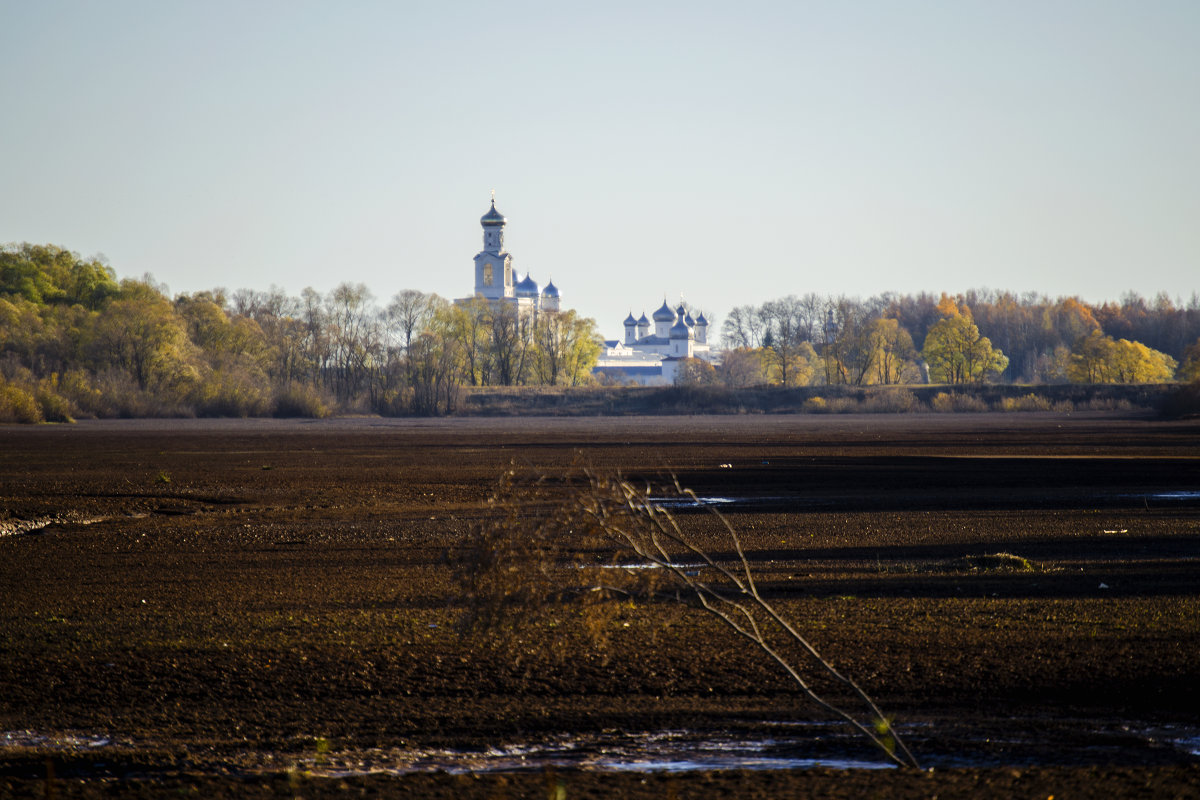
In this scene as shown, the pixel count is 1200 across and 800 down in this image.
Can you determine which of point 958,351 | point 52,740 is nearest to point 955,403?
point 958,351

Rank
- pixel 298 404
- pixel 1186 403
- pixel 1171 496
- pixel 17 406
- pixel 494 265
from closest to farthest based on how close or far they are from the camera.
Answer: pixel 1171 496 < pixel 17 406 < pixel 1186 403 < pixel 298 404 < pixel 494 265

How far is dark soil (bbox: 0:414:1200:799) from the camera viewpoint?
289 inches

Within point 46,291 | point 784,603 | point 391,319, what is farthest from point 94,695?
point 391,319

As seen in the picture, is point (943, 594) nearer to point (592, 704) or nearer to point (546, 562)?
point (592, 704)

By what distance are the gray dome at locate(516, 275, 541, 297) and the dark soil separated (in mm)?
171320

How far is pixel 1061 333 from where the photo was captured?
161750 mm

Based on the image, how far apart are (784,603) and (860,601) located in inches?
31.7

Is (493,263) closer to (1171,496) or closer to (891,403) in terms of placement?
(891,403)

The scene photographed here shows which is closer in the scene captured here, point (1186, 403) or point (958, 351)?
point (1186, 403)

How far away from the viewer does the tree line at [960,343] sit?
111875 millimetres

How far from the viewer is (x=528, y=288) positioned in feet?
648

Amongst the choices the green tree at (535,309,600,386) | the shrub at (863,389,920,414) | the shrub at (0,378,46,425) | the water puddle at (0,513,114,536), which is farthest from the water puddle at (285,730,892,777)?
the green tree at (535,309,600,386)

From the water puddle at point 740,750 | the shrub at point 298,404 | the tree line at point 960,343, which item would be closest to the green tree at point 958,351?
the tree line at point 960,343

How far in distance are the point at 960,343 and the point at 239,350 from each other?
64.6m
